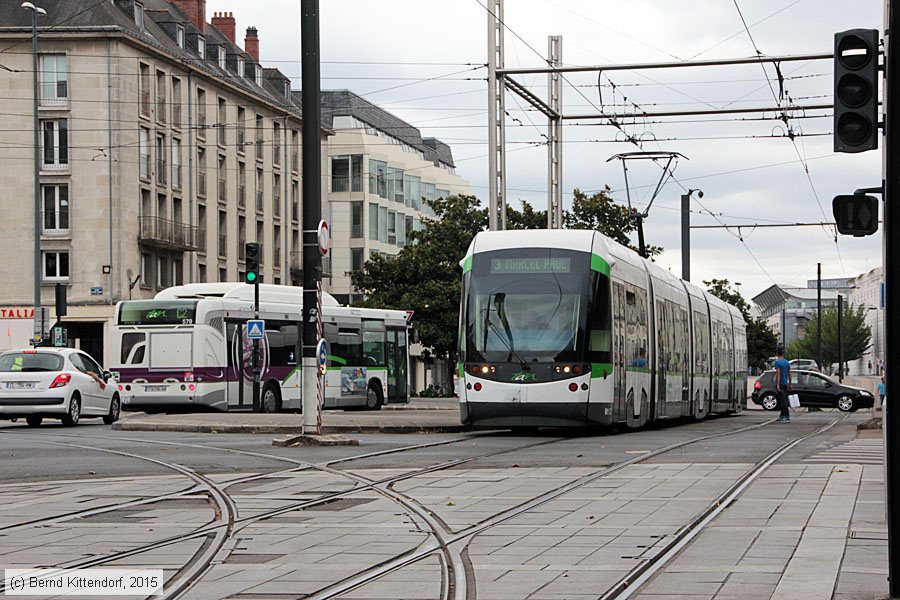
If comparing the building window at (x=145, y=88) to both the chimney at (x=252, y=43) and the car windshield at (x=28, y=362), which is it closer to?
the chimney at (x=252, y=43)

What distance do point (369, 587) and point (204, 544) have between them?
220 cm

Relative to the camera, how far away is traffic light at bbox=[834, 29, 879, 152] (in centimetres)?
901

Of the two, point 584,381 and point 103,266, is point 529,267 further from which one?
point 103,266

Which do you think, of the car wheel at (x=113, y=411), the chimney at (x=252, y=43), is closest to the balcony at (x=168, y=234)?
the chimney at (x=252, y=43)

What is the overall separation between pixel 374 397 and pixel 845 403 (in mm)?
22135

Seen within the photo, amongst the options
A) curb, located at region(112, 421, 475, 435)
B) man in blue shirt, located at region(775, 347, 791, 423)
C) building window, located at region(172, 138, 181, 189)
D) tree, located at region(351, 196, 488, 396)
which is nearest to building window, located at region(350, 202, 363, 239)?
tree, located at region(351, 196, 488, 396)

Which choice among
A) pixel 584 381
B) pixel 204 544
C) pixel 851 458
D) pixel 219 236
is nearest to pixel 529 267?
pixel 584 381

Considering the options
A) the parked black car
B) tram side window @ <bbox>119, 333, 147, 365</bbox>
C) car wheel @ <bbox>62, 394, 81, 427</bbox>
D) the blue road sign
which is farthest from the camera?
the parked black car

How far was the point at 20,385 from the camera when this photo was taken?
98.4 feet

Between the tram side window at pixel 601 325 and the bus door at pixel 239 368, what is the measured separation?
1393cm

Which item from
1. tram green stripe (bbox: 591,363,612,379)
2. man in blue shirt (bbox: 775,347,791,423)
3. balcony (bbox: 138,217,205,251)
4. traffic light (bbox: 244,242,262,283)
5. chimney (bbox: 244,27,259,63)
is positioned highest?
chimney (bbox: 244,27,259,63)

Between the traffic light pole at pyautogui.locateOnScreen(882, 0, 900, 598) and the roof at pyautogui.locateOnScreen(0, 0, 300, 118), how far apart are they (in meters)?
54.5

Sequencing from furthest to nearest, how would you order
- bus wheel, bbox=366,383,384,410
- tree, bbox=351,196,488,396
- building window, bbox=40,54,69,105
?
tree, bbox=351,196,488,396 → building window, bbox=40,54,69,105 → bus wheel, bbox=366,383,384,410

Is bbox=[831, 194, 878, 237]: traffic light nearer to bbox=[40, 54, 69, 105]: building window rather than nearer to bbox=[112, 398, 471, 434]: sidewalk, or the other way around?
bbox=[112, 398, 471, 434]: sidewalk
